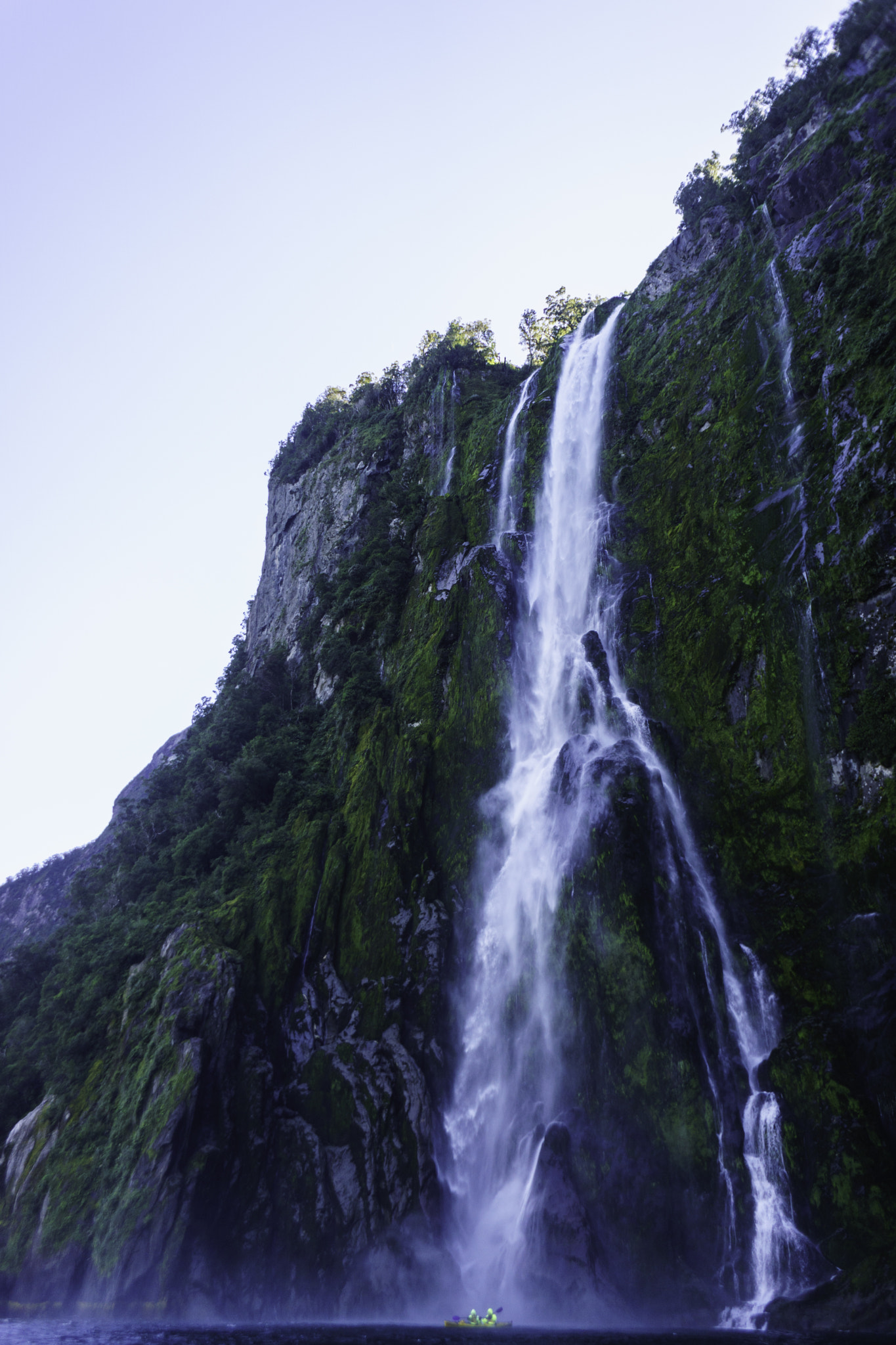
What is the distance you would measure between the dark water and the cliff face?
1208mm

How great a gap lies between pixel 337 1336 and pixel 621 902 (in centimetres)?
1055

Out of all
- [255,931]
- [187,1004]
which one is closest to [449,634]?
[255,931]

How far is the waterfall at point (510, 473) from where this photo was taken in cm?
3259

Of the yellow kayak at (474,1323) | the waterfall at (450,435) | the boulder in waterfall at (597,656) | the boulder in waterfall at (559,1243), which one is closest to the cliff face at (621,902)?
the boulder in waterfall at (559,1243)

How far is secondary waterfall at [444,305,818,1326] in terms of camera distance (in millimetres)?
16391

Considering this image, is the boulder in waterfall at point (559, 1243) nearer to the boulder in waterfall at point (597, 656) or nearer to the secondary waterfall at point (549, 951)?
the secondary waterfall at point (549, 951)

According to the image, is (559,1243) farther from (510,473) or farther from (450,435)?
(450,435)

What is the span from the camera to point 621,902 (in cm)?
1961

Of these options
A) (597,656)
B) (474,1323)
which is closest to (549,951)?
(474,1323)

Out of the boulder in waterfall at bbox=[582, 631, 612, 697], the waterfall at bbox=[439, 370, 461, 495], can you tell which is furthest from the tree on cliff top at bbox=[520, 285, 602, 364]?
the boulder in waterfall at bbox=[582, 631, 612, 697]

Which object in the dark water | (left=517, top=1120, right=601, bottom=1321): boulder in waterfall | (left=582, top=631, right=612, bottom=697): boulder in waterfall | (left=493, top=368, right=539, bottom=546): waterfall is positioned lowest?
the dark water

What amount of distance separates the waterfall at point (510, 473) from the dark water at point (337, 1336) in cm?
2417

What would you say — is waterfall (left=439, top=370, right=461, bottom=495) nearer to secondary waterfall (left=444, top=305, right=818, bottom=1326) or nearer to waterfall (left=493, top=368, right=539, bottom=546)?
waterfall (left=493, top=368, right=539, bottom=546)

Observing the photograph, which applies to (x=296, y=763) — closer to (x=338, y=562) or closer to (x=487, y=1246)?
(x=338, y=562)
